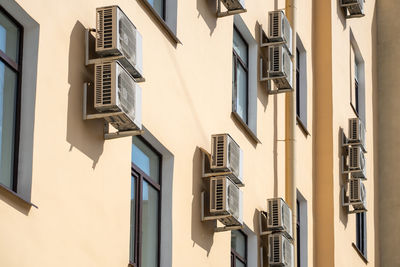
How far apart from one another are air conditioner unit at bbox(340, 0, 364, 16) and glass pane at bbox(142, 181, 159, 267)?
1043 centimetres

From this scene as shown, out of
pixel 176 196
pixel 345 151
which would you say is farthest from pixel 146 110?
pixel 345 151

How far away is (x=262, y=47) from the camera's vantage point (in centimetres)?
A: 1666

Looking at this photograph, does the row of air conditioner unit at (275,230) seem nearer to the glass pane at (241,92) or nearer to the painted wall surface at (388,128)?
the glass pane at (241,92)

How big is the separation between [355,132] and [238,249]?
687 centimetres

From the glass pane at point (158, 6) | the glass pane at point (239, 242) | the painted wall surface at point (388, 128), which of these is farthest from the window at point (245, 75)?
the painted wall surface at point (388, 128)

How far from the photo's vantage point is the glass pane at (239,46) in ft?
51.6

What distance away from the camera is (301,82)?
1970 centimetres

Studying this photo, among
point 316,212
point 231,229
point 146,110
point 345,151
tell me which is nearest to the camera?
point 146,110

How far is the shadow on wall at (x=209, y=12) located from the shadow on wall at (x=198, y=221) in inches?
69.1

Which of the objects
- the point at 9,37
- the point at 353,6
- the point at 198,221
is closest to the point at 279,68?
the point at 198,221

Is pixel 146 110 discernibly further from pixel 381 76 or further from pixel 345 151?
pixel 381 76

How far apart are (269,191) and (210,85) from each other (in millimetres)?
3040

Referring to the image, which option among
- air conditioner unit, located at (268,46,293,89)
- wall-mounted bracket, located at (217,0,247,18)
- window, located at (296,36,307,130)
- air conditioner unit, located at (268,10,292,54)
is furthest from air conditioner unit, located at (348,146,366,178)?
wall-mounted bracket, located at (217,0,247,18)

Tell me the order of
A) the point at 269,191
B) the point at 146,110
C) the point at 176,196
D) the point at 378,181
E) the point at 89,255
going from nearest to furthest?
the point at 89,255 → the point at 146,110 → the point at 176,196 → the point at 269,191 → the point at 378,181
